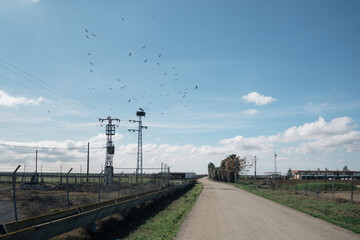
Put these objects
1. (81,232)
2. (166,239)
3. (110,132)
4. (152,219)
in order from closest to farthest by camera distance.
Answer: (166,239), (81,232), (152,219), (110,132)

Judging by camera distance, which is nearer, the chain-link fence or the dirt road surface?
the dirt road surface

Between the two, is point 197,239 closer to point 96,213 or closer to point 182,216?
point 96,213

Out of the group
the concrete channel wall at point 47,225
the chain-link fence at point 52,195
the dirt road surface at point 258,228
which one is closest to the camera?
the concrete channel wall at point 47,225

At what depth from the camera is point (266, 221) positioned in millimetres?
13070

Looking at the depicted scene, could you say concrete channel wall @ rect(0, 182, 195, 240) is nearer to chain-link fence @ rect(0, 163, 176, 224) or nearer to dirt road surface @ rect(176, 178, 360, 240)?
chain-link fence @ rect(0, 163, 176, 224)

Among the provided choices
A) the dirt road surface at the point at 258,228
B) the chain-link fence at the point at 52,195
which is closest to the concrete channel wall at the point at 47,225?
the chain-link fence at the point at 52,195

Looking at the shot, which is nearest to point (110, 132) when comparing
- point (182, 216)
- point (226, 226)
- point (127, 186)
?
point (127, 186)

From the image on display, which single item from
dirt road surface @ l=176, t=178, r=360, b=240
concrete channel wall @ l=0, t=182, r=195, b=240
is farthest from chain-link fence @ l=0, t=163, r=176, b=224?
dirt road surface @ l=176, t=178, r=360, b=240

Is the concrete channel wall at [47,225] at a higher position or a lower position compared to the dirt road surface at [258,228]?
higher

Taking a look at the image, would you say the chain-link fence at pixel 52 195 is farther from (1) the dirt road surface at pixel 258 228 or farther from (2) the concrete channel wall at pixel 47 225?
(1) the dirt road surface at pixel 258 228

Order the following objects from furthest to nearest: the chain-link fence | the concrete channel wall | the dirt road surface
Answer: the chain-link fence
the dirt road surface
the concrete channel wall

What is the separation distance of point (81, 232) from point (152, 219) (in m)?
4.41

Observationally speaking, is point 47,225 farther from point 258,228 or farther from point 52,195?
point 52,195

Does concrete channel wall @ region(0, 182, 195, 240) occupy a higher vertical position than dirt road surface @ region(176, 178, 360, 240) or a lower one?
higher
